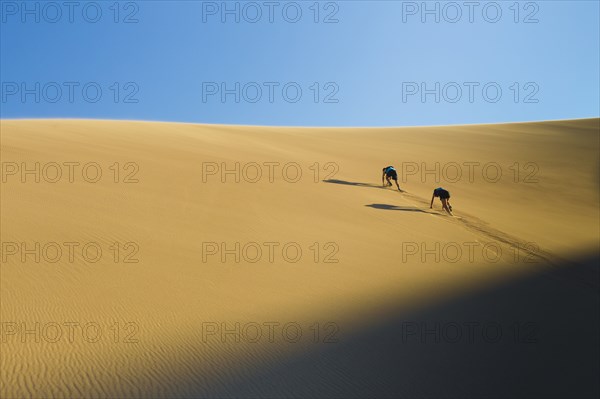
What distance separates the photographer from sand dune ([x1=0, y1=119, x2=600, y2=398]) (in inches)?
173

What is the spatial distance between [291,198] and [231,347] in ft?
25.8

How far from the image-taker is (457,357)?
194 inches

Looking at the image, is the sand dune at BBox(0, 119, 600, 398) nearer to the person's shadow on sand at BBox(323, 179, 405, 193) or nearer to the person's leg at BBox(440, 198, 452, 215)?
the person's shadow on sand at BBox(323, 179, 405, 193)

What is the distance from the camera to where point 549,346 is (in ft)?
17.0

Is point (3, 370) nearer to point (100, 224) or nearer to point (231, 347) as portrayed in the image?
point (231, 347)

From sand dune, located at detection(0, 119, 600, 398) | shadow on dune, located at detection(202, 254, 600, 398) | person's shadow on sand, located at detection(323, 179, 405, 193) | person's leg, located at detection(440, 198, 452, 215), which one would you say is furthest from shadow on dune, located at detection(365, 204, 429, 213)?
shadow on dune, located at detection(202, 254, 600, 398)

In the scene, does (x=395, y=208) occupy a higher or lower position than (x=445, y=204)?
lower

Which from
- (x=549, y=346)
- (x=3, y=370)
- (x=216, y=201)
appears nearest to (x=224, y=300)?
(x=3, y=370)

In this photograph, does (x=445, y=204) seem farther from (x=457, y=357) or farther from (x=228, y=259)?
(x=457, y=357)

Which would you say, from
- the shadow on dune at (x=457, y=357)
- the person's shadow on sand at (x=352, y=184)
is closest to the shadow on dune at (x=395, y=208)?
the person's shadow on sand at (x=352, y=184)

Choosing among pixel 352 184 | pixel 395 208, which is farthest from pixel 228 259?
pixel 352 184

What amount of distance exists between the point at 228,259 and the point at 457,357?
4.11m

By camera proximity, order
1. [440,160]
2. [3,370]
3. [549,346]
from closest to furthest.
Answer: [3,370]
[549,346]
[440,160]

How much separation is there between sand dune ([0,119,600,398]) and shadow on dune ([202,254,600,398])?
4 cm
